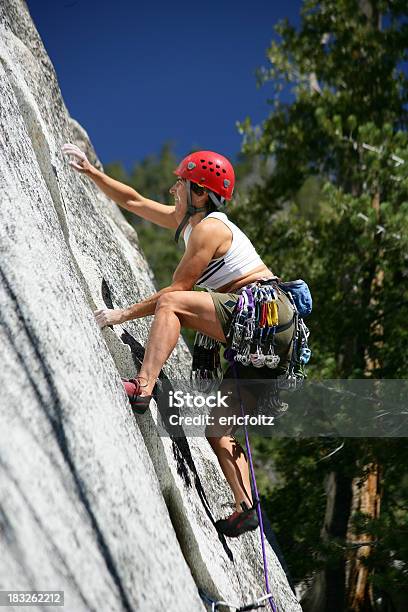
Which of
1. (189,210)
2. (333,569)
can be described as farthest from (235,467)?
(333,569)

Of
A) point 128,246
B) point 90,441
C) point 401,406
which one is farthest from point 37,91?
point 401,406

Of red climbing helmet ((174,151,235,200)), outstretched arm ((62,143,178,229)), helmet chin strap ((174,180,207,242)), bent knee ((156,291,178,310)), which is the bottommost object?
bent knee ((156,291,178,310))

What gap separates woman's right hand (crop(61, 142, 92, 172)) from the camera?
5.65 metres

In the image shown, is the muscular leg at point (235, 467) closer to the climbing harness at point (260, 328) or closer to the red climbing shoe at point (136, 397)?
the climbing harness at point (260, 328)

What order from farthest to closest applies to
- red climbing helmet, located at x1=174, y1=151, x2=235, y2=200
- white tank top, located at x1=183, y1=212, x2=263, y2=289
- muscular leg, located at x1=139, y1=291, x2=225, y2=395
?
red climbing helmet, located at x1=174, y1=151, x2=235, y2=200
white tank top, located at x1=183, y1=212, x2=263, y2=289
muscular leg, located at x1=139, y1=291, x2=225, y2=395

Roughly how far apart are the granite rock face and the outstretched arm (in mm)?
718

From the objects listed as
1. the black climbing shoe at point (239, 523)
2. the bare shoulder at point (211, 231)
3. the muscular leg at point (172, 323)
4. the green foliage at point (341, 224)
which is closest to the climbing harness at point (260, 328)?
the muscular leg at point (172, 323)

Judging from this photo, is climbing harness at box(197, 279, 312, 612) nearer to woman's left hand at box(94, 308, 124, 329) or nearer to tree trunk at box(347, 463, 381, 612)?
woman's left hand at box(94, 308, 124, 329)

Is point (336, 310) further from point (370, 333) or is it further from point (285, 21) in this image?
point (285, 21)

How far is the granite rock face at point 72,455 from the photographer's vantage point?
114 inches

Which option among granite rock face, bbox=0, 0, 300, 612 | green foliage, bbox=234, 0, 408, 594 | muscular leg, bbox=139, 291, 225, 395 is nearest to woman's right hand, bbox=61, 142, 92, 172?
granite rock face, bbox=0, 0, 300, 612

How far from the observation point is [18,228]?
3566mm

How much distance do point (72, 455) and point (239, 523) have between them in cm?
177

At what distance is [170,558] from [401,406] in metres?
5.65
